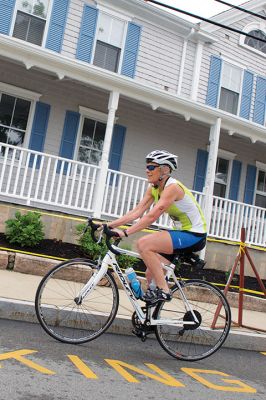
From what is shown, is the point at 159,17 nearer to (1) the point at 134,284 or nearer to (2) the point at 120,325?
(2) the point at 120,325

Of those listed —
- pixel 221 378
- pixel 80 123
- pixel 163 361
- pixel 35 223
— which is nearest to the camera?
pixel 221 378

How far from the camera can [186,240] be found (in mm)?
4027

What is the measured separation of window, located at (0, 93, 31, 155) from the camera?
1080 centimetres

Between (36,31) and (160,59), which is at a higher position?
(160,59)

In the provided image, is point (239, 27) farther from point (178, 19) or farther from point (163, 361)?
point (163, 361)

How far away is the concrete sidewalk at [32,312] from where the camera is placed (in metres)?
4.64

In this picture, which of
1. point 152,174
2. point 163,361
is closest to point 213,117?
point 152,174

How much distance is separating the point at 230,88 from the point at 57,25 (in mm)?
6233

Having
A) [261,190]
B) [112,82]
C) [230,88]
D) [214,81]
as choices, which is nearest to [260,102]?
[230,88]

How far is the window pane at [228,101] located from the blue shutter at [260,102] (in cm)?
80

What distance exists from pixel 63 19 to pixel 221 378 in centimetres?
1088

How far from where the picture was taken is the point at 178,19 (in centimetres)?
1334

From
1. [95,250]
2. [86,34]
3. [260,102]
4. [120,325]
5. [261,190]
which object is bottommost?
[120,325]

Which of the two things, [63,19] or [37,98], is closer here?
[37,98]
